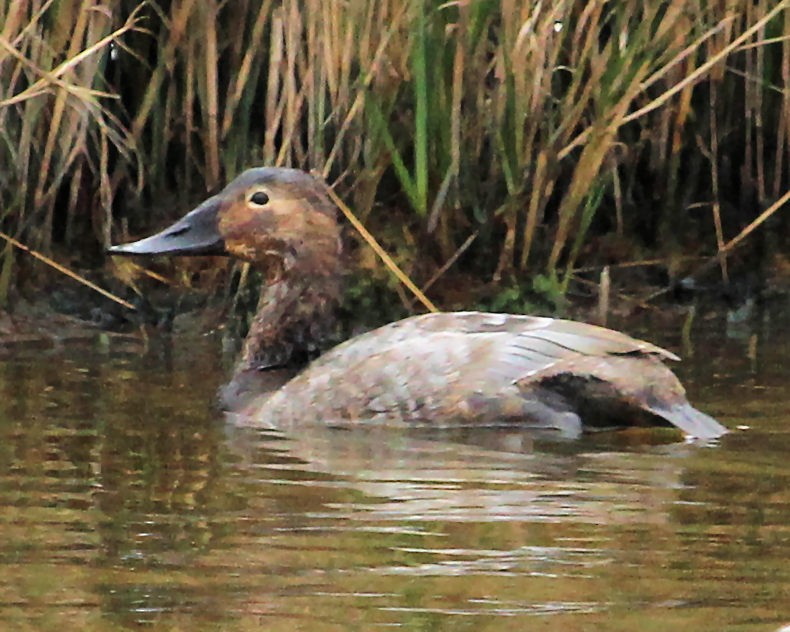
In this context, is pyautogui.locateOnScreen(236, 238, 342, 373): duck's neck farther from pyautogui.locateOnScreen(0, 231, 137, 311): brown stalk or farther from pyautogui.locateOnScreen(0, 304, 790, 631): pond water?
pyautogui.locateOnScreen(0, 231, 137, 311): brown stalk

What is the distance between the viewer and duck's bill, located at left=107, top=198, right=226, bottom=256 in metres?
6.66

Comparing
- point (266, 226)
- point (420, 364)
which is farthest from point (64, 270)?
point (420, 364)

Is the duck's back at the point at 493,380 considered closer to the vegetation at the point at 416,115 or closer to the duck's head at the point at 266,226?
the duck's head at the point at 266,226

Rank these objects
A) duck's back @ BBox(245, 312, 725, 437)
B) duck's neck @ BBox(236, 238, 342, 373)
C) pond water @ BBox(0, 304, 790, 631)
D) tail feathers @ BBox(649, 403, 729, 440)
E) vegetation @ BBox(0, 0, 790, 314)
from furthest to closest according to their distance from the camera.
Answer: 1. vegetation @ BBox(0, 0, 790, 314)
2. duck's neck @ BBox(236, 238, 342, 373)
3. duck's back @ BBox(245, 312, 725, 437)
4. tail feathers @ BBox(649, 403, 729, 440)
5. pond water @ BBox(0, 304, 790, 631)

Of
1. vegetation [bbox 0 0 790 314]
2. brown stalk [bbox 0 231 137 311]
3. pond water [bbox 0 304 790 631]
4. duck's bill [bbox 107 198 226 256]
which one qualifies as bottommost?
pond water [bbox 0 304 790 631]

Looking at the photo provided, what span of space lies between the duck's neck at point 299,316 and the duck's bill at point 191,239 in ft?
0.80

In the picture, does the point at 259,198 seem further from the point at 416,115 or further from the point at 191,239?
the point at 416,115

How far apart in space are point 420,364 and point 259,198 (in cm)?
98

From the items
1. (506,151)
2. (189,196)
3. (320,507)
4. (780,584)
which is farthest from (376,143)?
(780,584)

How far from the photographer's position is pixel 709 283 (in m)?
8.27

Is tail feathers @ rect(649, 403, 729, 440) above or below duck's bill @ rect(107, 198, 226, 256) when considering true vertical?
below

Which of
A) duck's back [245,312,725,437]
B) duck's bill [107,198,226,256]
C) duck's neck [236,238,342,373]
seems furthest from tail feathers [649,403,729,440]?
duck's bill [107,198,226,256]

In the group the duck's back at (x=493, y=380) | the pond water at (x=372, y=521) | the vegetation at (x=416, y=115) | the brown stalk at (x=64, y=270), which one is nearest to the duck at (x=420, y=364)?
the duck's back at (x=493, y=380)

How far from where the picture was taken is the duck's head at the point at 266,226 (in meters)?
6.64
